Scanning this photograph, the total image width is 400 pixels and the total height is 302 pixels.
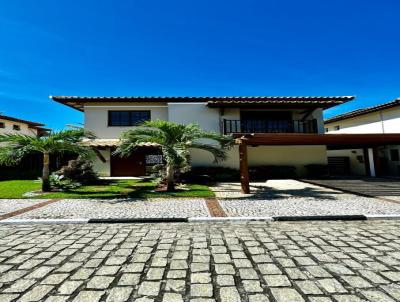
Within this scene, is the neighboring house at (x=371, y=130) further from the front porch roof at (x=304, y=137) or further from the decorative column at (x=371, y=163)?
the front porch roof at (x=304, y=137)

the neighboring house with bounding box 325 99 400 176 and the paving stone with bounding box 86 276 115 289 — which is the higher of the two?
the neighboring house with bounding box 325 99 400 176

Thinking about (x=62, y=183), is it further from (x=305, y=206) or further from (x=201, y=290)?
(x=201, y=290)

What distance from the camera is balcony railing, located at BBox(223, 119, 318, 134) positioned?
1830 cm

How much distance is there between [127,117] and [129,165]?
378cm

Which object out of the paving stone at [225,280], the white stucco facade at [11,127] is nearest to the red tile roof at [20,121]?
the white stucco facade at [11,127]

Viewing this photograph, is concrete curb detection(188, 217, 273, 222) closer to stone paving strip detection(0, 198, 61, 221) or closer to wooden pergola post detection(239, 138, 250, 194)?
wooden pergola post detection(239, 138, 250, 194)

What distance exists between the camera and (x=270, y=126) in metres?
18.8

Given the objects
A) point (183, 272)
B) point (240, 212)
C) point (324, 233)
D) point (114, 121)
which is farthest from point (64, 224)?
point (114, 121)

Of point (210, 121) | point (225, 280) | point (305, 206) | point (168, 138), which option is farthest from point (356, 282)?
point (210, 121)

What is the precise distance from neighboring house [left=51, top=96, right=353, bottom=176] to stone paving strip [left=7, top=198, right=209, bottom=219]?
9156mm

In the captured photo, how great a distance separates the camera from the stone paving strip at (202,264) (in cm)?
272

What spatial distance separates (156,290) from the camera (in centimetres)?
279

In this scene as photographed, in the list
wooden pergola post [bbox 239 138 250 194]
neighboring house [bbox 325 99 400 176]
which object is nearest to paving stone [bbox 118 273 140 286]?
wooden pergola post [bbox 239 138 250 194]

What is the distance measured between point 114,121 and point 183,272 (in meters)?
17.4
